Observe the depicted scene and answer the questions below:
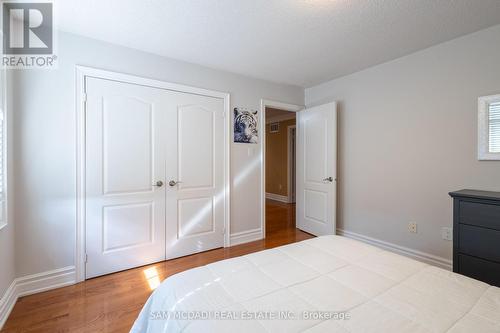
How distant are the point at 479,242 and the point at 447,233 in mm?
581

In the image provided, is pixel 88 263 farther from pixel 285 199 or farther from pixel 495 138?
pixel 285 199

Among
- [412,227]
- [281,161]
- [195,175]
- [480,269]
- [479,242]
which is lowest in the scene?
[480,269]

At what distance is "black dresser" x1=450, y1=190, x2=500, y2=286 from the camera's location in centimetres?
170

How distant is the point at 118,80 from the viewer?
2320 mm

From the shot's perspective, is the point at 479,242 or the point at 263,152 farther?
the point at 263,152

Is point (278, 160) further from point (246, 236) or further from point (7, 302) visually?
Answer: point (7, 302)

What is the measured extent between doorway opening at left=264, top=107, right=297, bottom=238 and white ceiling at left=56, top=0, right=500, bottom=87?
2.92m

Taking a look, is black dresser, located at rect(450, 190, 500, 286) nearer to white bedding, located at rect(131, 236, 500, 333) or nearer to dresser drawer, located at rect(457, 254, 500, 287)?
dresser drawer, located at rect(457, 254, 500, 287)

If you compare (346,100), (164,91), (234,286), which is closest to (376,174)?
(346,100)

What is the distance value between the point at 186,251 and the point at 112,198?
1.04 m

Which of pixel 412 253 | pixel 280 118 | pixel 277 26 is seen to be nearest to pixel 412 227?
pixel 412 253

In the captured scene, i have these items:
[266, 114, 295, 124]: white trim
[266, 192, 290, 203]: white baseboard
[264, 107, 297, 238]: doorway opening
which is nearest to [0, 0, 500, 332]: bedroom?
[264, 107, 297, 238]: doorway opening

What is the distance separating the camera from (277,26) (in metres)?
2.00

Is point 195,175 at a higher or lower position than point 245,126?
lower
